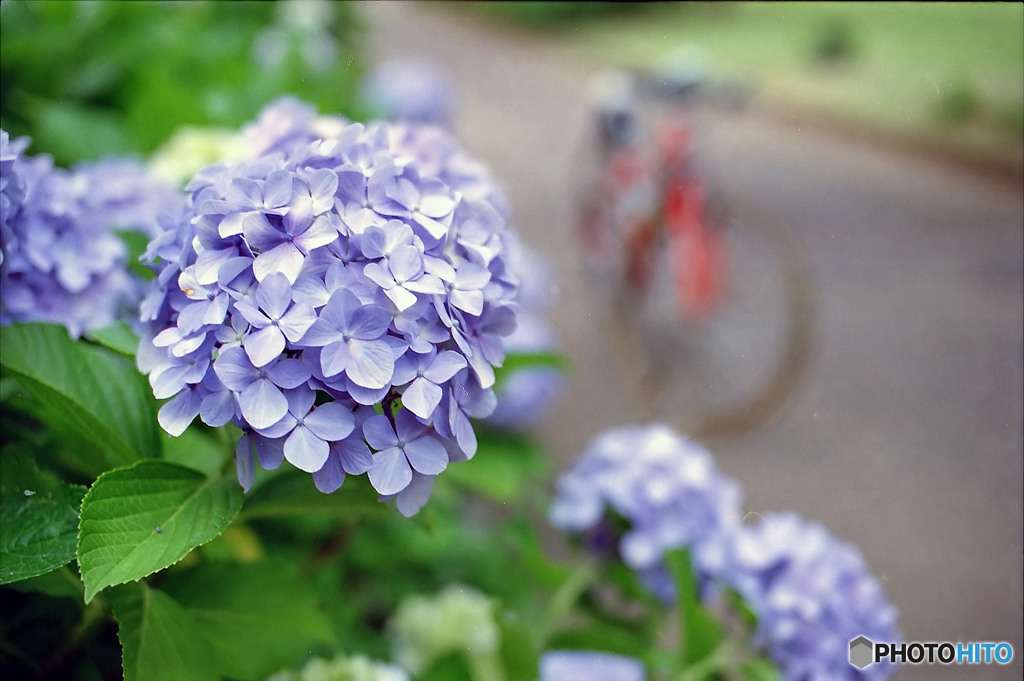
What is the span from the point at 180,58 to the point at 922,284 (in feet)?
7.30

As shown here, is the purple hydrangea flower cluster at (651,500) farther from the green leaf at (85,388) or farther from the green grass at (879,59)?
the green grass at (879,59)

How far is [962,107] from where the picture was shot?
3.59 feet

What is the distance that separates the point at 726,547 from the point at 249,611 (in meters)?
0.43

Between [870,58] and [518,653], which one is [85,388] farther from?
[870,58]

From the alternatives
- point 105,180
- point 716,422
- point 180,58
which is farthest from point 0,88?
point 716,422

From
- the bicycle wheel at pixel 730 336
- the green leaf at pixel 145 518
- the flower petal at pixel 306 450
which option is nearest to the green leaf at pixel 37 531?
the green leaf at pixel 145 518

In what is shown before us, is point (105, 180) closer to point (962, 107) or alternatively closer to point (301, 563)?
point (301, 563)

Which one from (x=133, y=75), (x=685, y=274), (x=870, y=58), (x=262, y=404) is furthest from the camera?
(x=685, y=274)

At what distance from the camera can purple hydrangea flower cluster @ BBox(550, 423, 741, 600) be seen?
753 mm

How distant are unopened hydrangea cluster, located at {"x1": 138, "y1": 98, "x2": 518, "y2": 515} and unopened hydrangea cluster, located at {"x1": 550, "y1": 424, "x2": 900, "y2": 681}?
0.38 meters

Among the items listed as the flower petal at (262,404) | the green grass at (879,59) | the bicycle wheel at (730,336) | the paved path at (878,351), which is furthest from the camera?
the bicycle wheel at (730,336)

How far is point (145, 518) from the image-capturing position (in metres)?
0.42

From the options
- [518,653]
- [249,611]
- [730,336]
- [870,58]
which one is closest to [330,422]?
[249,611]

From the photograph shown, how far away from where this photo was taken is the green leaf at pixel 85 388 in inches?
18.3
